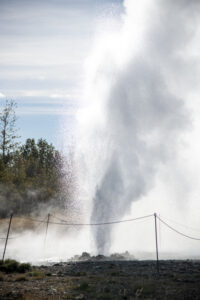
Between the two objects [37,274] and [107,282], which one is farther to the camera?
[37,274]

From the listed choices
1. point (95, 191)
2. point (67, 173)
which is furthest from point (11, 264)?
point (67, 173)

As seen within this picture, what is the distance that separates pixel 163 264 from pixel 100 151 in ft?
44.3

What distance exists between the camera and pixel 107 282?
12.0m

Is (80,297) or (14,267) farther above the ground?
(14,267)

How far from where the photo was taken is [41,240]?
2742cm

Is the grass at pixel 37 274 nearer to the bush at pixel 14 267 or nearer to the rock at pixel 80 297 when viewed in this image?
the bush at pixel 14 267

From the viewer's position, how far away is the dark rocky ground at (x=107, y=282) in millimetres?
9953

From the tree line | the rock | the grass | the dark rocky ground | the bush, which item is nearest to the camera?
the rock

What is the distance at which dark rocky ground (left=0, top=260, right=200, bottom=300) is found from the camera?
9953mm

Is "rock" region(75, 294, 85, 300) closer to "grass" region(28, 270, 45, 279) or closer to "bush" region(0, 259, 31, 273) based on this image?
"grass" region(28, 270, 45, 279)

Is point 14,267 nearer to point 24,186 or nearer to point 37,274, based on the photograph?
point 37,274

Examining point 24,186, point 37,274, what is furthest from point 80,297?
point 24,186

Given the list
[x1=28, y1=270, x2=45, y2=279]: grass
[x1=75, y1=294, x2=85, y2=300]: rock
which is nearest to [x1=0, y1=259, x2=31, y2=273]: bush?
[x1=28, y1=270, x2=45, y2=279]: grass

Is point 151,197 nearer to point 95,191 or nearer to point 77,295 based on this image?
point 95,191
